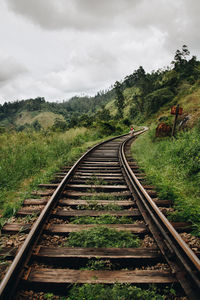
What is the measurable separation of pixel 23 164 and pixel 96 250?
4.87 m

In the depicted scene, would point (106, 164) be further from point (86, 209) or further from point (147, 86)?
point (147, 86)

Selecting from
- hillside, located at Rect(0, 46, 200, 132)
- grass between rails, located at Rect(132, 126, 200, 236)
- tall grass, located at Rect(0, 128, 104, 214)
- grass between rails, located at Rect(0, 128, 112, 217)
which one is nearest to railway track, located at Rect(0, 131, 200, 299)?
grass between rails, located at Rect(132, 126, 200, 236)

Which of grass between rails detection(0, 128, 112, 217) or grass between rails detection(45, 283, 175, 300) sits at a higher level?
grass between rails detection(0, 128, 112, 217)

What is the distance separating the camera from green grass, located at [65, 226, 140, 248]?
2.29m

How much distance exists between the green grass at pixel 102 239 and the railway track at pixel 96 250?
2 cm

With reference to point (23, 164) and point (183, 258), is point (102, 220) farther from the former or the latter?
point (23, 164)

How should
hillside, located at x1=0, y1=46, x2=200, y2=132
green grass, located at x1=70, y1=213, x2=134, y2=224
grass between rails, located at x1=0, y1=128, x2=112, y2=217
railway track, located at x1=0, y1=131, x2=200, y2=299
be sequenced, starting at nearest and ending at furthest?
1. railway track, located at x1=0, y1=131, x2=200, y2=299
2. green grass, located at x1=70, y1=213, x2=134, y2=224
3. grass between rails, located at x1=0, y1=128, x2=112, y2=217
4. hillside, located at x1=0, y1=46, x2=200, y2=132

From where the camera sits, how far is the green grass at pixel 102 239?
2.29m

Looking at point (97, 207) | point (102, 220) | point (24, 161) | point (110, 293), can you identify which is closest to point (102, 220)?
point (102, 220)

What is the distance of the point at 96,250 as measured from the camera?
2.18 m

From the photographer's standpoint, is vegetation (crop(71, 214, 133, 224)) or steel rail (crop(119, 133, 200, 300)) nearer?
steel rail (crop(119, 133, 200, 300))

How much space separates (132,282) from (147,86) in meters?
64.4

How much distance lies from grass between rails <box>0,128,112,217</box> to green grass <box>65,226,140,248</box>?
1573mm

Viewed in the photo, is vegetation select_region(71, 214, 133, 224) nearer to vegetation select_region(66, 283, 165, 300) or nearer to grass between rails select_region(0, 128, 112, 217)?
vegetation select_region(66, 283, 165, 300)
